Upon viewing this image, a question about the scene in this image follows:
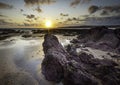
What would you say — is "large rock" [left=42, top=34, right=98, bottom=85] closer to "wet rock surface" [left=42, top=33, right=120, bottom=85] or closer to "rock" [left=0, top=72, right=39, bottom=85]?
"wet rock surface" [left=42, top=33, right=120, bottom=85]

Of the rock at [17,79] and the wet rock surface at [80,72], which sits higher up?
the wet rock surface at [80,72]

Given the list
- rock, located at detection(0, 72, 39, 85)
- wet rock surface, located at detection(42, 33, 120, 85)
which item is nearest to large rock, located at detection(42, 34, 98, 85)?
wet rock surface, located at detection(42, 33, 120, 85)

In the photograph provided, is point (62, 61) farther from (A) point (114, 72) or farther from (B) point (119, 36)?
(B) point (119, 36)

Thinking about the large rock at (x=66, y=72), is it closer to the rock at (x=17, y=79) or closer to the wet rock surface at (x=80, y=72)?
the wet rock surface at (x=80, y=72)

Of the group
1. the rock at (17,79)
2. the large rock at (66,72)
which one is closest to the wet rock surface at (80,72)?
the large rock at (66,72)

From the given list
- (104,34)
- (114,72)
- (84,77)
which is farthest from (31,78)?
(104,34)

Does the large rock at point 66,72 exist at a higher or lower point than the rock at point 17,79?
higher

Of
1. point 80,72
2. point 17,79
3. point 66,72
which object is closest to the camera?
point 80,72

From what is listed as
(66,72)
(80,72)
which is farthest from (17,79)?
(80,72)

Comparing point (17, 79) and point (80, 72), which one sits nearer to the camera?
point (80, 72)

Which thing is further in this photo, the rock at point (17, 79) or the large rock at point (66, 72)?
the rock at point (17, 79)

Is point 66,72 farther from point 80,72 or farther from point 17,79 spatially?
point 17,79

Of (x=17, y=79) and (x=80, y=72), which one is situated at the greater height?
(x=80, y=72)

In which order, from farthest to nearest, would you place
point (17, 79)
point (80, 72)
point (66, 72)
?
1. point (17, 79)
2. point (66, 72)
3. point (80, 72)
